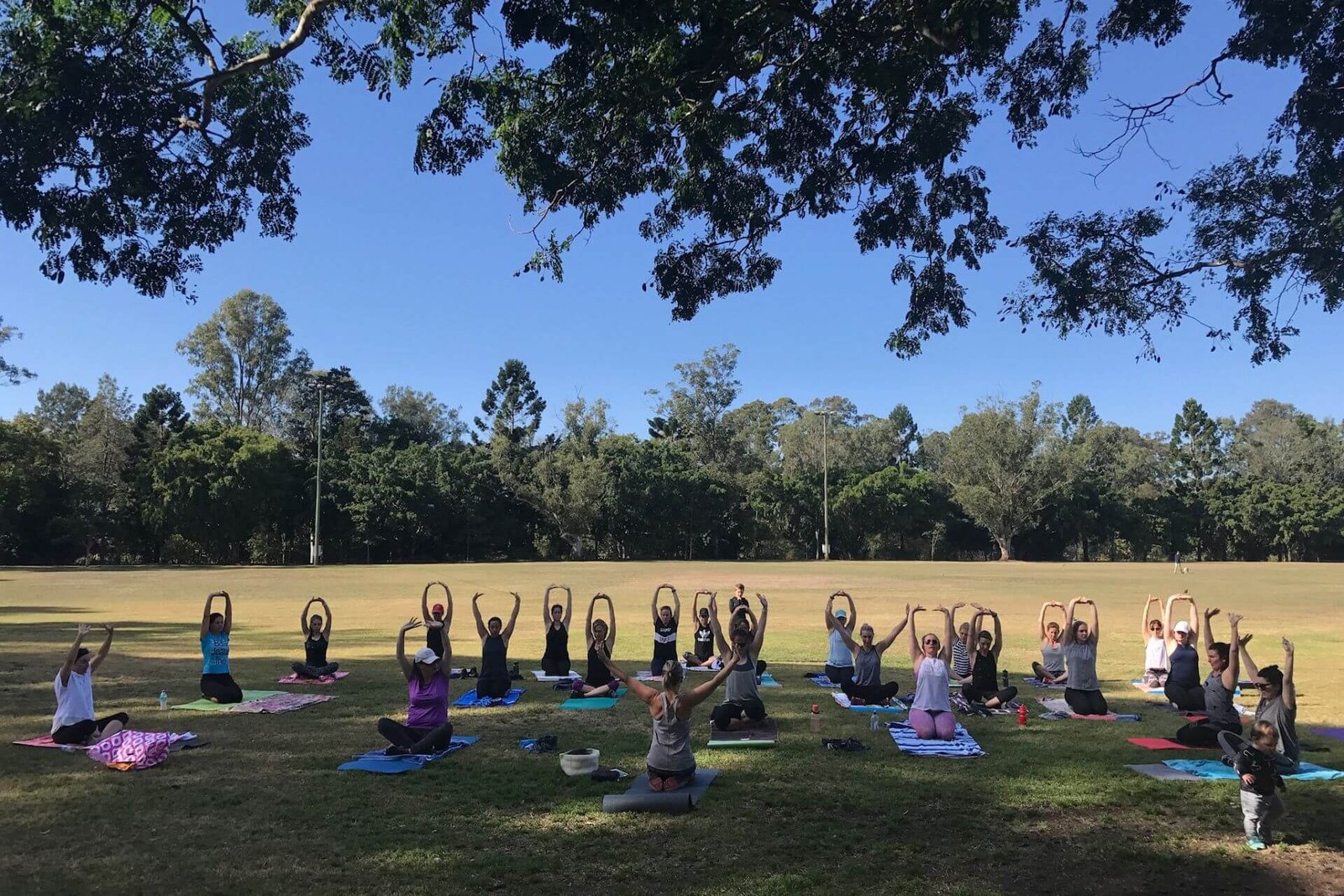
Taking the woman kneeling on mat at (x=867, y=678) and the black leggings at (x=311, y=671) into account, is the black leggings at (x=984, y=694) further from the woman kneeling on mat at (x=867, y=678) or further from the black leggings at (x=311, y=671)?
the black leggings at (x=311, y=671)

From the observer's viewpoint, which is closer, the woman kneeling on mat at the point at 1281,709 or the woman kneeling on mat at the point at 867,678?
the woman kneeling on mat at the point at 1281,709

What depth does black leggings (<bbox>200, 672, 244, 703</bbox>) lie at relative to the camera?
1130cm

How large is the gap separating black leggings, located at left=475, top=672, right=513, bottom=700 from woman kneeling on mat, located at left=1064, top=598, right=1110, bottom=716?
7.51m

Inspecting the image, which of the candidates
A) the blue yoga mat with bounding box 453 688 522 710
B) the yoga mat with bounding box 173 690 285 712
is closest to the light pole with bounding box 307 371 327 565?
the yoga mat with bounding box 173 690 285 712

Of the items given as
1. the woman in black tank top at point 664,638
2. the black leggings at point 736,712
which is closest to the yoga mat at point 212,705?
the woman in black tank top at point 664,638

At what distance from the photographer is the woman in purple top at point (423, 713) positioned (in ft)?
28.6

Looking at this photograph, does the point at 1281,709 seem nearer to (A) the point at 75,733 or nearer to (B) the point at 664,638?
(B) the point at 664,638

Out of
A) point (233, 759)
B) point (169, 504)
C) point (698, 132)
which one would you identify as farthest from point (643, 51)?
point (169, 504)

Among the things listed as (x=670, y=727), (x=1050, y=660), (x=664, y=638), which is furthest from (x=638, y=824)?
(x=1050, y=660)

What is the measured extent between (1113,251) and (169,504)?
186 ft

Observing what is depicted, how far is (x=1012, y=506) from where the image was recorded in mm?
69875

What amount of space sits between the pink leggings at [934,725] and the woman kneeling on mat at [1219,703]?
239 cm

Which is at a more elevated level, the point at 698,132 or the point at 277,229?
the point at 698,132

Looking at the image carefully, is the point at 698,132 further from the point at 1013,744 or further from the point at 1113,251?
the point at 1013,744
